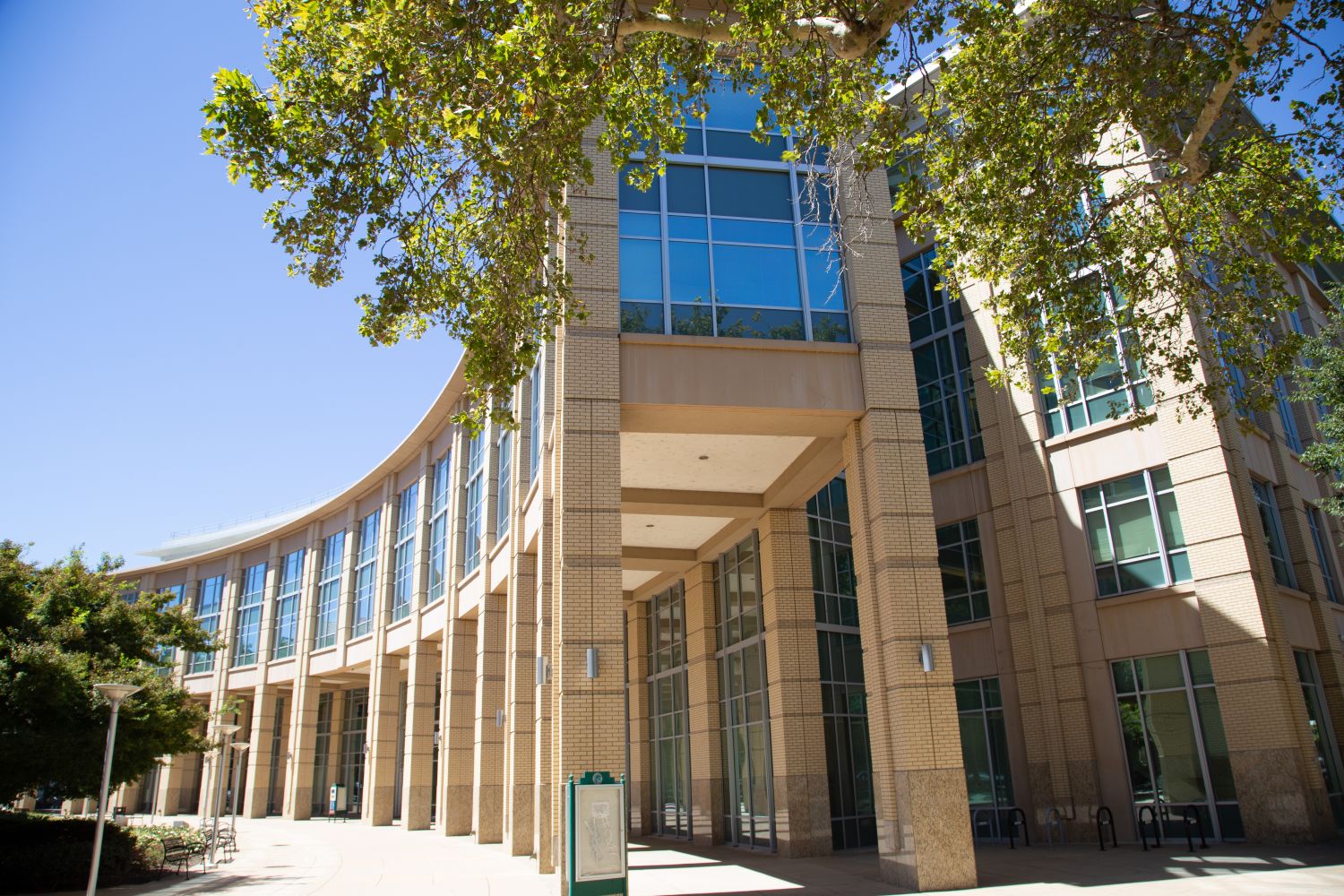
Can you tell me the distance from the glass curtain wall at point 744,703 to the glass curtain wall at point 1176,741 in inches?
288

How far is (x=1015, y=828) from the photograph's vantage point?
19891mm

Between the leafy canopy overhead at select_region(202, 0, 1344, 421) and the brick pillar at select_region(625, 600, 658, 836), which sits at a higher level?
the leafy canopy overhead at select_region(202, 0, 1344, 421)

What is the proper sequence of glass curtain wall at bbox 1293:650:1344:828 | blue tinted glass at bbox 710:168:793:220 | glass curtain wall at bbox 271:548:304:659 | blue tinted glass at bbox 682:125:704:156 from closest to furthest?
blue tinted glass at bbox 710:168:793:220, blue tinted glass at bbox 682:125:704:156, glass curtain wall at bbox 1293:650:1344:828, glass curtain wall at bbox 271:548:304:659

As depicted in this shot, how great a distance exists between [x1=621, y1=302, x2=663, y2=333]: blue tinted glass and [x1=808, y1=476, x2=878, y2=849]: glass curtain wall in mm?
6817

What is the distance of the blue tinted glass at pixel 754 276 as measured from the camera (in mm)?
16422

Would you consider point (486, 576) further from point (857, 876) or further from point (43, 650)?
point (857, 876)

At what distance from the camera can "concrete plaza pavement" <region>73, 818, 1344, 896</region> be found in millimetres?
12938

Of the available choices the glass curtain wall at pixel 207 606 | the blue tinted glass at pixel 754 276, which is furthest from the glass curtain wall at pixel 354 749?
the blue tinted glass at pixel 754 276

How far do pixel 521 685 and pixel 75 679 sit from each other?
931 cm

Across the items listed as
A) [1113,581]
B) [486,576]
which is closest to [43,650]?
[486,576]

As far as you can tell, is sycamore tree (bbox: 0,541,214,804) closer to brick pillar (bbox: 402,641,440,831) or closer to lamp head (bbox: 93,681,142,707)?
lamp head (bbox: 93,681,142,707)

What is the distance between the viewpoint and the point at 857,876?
588 inches

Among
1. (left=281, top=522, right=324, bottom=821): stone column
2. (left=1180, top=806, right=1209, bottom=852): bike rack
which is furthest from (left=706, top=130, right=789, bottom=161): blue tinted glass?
(left=281, top=522, right=324, bottom=821): stone column

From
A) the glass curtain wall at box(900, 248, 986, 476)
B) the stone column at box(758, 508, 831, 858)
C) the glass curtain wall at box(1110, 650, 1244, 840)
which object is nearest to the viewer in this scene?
the glass curtain wall at box(1110, 650, 1244, 840)
